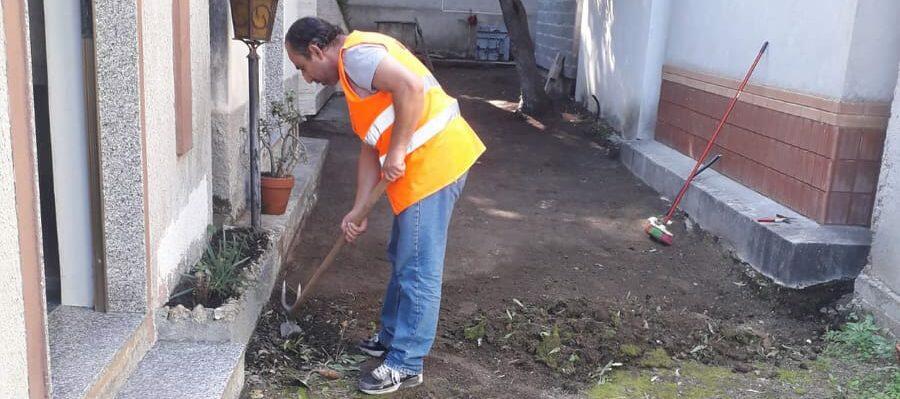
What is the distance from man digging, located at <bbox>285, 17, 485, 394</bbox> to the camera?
127 inches

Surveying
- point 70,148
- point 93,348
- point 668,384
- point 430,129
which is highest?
point 430,129

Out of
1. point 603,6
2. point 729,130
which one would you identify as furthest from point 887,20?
point 603,6

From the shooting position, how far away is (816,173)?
5.22m

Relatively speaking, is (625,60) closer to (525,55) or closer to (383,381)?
(525,55)

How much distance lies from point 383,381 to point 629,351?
4.28ft

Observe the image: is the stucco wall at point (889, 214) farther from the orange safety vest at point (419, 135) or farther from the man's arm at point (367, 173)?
the man's arm at point (367, 173)

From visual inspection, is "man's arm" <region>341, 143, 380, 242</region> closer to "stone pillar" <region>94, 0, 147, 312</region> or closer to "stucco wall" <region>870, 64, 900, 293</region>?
"stone pillar" <region>94, 0, 147, 312</region>

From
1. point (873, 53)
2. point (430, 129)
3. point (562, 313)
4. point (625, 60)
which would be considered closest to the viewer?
point (430, 129)

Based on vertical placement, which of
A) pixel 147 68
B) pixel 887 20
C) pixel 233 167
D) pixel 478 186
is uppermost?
pixel 887 20

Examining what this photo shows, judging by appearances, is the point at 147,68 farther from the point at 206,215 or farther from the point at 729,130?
the point at 729,130

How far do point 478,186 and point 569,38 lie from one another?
699 cm

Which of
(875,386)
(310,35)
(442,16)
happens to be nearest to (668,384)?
(875,386)

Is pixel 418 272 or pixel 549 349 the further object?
pixel 549 349

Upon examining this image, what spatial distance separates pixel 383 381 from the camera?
3.54m
